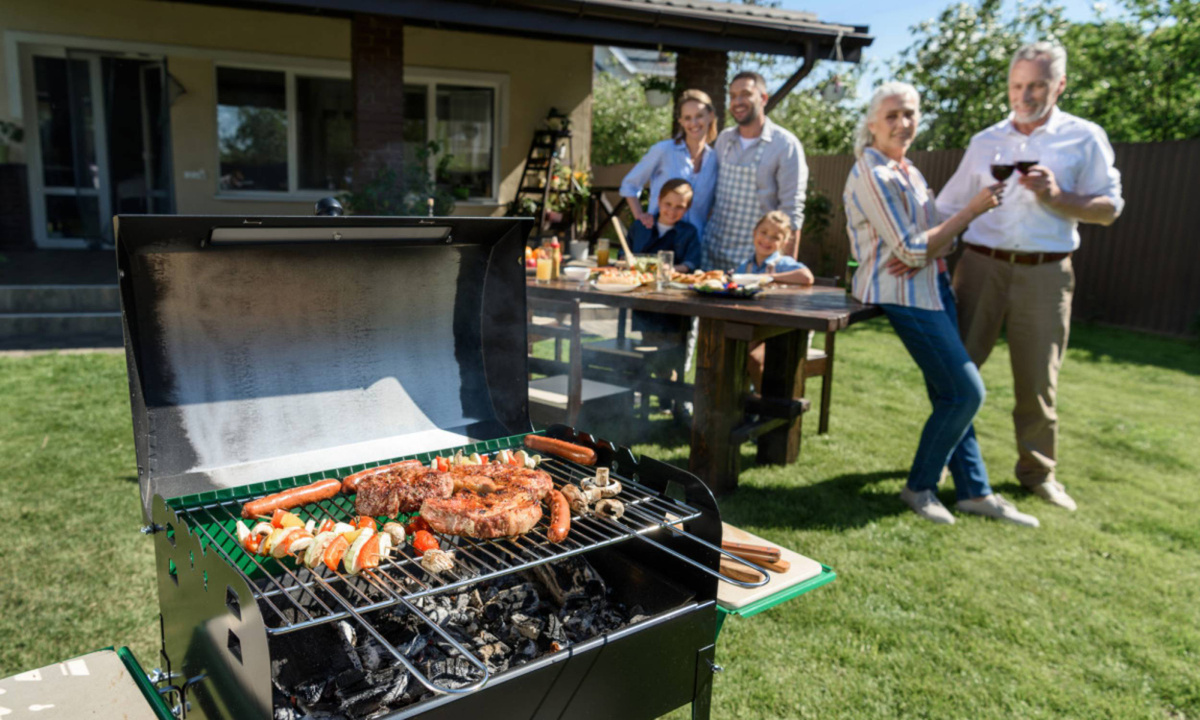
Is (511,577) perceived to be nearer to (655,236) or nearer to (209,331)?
(209,331)

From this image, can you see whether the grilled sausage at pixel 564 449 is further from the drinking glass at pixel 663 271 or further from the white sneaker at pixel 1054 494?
the white sneaker at pixel 1054 494

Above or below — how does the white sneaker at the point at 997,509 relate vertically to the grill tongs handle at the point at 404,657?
below

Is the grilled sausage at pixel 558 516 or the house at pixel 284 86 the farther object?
the house at pixel 284 86

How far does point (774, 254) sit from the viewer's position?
472 cm

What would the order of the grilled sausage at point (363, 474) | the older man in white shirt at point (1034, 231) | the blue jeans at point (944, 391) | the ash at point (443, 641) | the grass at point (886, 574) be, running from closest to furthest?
1. the ash at point (443, 641)
2. the grilled sausage at point (363, 474)
3. the grass at point (886, 574)
4. the blue jeans at point (944, 391)
5. the older man in white shirt at point (1034, 231)

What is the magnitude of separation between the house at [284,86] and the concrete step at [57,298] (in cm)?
179

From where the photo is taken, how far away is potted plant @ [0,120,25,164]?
880 centimetres

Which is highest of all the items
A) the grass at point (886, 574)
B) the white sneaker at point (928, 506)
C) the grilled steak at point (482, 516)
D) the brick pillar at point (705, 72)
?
the brick pillar at point (705, 72)

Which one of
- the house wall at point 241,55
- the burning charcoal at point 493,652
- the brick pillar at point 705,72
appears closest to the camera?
the burning charcoal at point 493,652

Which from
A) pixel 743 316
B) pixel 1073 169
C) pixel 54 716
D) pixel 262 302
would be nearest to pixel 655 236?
pixel 743 316

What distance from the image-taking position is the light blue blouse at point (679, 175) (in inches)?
199

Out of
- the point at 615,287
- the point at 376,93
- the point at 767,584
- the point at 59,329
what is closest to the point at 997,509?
the point at 615,287

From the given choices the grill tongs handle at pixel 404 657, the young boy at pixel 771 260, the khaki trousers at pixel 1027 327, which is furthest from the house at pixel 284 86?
the grill tongs handle at pixel 404 657

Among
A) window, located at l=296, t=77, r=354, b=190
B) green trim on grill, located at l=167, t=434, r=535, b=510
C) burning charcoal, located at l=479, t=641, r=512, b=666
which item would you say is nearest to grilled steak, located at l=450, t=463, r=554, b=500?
green trim on grill, located at l=167, t=434, r=535, b=510
